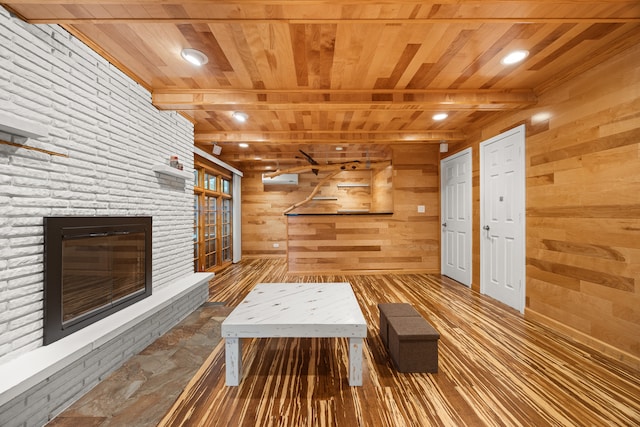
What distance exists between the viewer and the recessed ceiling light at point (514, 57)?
2.09m

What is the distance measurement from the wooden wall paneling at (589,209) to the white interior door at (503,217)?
12cm

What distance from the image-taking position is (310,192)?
281 inches

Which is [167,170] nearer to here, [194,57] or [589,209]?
[194,57]

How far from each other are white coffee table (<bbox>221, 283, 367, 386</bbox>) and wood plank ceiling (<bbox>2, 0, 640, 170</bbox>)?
6.29 feet

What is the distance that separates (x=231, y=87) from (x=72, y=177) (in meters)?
1.57

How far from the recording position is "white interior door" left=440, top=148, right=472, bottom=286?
13.4ft

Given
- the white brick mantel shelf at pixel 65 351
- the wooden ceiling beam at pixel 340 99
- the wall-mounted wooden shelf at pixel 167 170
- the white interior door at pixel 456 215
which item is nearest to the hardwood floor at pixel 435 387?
the white brick mantel shelf at pixel 65 351

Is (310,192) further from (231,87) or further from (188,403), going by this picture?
(188,403)

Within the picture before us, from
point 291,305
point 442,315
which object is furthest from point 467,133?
point 291,305

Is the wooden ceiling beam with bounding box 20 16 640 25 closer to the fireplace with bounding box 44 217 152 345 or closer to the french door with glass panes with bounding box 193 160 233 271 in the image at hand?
the fireplace with bounding box 44 217 152 345

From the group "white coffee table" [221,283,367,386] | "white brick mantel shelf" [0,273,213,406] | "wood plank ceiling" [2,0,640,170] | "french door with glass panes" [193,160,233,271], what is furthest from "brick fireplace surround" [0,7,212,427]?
"french door with glass panes" [193,160,233,271]

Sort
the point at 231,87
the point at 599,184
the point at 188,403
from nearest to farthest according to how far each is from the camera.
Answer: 1. the point at 188,403
2. the point at 599,184
3. the point at 231,87

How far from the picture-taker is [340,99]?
276cm

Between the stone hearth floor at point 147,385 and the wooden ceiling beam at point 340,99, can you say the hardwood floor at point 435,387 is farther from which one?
the wooden ceiling beam at point 340,99
